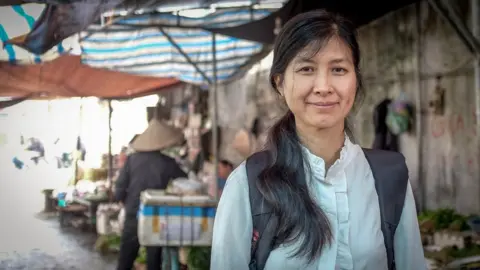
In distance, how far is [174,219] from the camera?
3.71m

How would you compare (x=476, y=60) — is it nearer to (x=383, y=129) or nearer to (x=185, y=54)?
(x=383, y=129)

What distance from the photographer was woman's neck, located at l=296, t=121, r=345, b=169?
1.58 meters

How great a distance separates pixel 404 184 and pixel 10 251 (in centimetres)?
238

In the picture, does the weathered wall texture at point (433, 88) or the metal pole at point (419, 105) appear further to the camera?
the metal pole at point (419, 105)

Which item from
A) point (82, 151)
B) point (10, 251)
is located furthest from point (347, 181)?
point (10, 251)

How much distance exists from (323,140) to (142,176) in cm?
226

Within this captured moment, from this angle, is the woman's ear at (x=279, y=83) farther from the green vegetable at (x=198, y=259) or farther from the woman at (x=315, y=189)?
the green vegetable at (x=198, y=259)

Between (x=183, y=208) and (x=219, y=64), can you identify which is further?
(x=219, y=64)

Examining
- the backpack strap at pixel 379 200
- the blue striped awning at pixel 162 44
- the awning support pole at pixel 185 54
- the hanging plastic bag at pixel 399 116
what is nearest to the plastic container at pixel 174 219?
the blue striped awning at pixel 162 44

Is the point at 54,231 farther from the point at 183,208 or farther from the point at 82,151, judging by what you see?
the point at 183,208

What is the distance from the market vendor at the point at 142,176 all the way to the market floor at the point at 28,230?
0.36 meters

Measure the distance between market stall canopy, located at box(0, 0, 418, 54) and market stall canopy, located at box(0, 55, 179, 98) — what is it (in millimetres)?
125

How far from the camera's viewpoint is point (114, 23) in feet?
11.2

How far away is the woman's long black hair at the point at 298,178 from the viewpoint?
1.48 m
